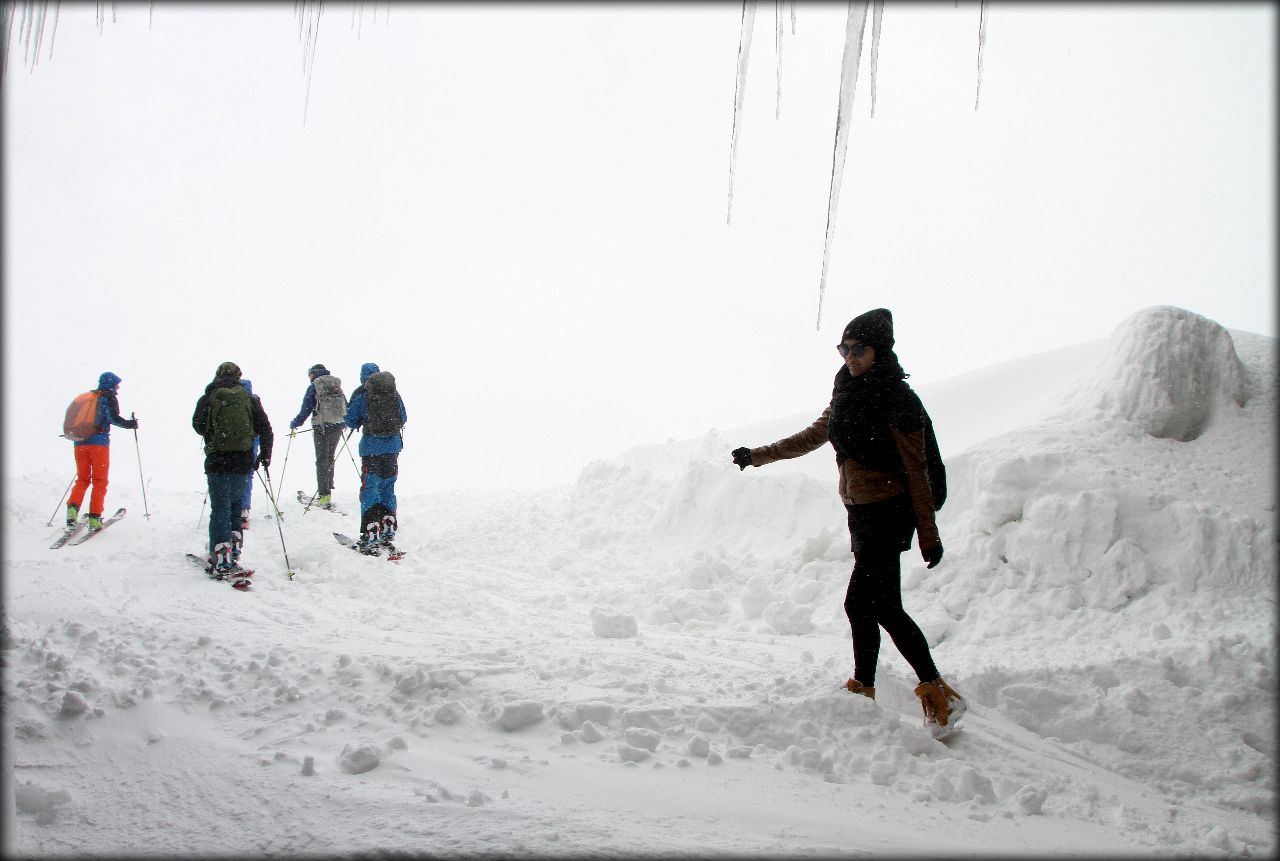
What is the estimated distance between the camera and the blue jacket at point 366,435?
328 inches

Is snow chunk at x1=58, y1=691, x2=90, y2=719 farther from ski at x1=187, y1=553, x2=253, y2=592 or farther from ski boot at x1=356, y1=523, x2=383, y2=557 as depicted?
ski boot at x1=356, y1=523, x2=383, y2=557

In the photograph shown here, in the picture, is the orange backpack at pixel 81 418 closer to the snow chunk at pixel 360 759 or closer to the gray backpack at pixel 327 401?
the gray backpack at pixel 327 401

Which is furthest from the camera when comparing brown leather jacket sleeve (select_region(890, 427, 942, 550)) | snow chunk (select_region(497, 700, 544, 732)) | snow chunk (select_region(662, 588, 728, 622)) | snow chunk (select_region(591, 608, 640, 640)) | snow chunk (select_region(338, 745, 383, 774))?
snow chunk (select_region(662, 588, 728, 622))

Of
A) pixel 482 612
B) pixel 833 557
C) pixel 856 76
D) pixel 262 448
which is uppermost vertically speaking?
pixel 856 76

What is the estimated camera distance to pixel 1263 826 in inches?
118

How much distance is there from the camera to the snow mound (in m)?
6.48

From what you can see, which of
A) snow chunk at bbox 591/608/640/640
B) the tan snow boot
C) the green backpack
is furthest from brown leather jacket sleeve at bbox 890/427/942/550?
the green backpack

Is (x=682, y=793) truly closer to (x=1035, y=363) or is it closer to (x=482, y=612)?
(x=482, y=612)

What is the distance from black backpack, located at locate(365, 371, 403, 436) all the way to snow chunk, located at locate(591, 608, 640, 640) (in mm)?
4128

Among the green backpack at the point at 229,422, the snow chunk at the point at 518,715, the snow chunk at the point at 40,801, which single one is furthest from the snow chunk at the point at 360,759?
the green backpack at the point at 229,422

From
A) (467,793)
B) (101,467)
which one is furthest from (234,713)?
(101,467)

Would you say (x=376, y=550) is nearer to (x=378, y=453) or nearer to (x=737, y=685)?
(x=378, y=453)

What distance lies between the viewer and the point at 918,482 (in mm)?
3473

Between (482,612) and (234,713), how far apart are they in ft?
9.15
